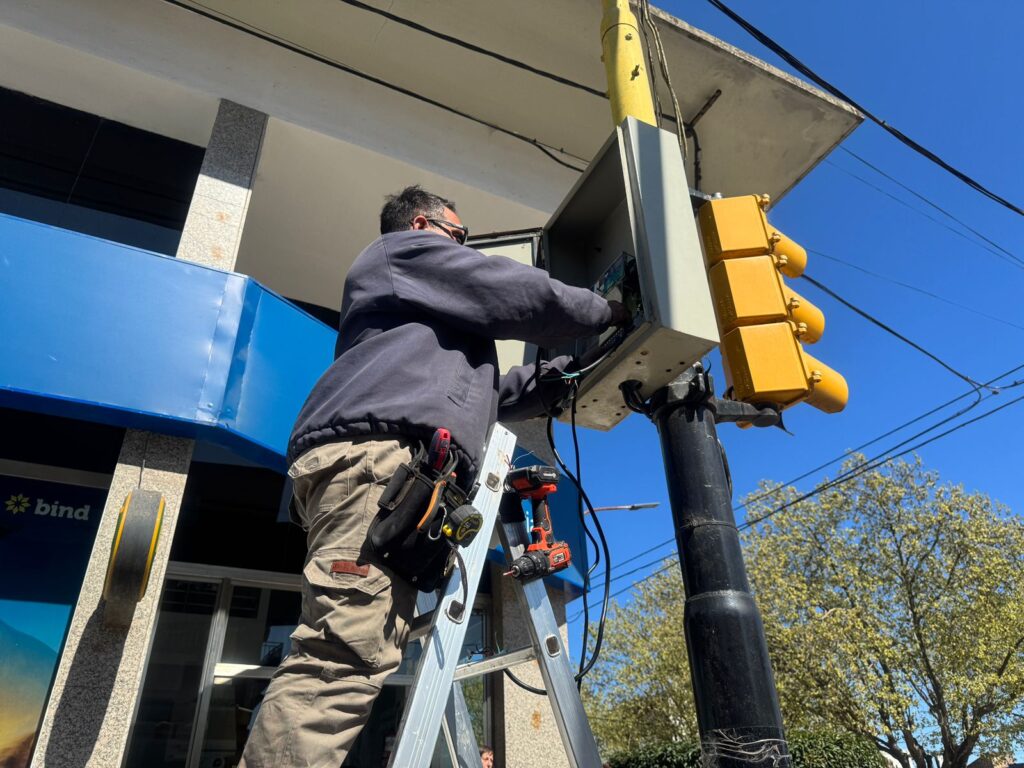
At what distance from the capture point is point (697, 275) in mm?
2398

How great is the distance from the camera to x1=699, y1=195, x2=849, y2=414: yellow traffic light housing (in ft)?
8.56

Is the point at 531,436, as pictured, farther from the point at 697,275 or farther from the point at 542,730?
the point at 697,275

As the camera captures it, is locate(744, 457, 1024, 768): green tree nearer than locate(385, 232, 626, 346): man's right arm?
No

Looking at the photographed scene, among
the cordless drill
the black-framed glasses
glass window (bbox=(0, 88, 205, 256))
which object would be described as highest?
glass window (bbox=(0, 88, 205, 256))

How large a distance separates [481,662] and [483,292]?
1.21 metres

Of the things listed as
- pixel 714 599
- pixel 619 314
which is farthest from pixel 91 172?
pixel 714 599

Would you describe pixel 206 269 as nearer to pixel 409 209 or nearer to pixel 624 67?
pixel 409 209

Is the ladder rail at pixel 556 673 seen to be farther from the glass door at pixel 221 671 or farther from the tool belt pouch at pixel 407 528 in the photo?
the glass door at pixel 221 671

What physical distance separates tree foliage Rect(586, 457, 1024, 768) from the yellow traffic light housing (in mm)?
15881

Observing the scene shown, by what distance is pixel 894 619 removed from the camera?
759 inches

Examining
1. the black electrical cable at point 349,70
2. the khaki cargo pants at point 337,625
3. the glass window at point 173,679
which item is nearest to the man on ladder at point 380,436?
the khaki cargo pants at point 337,625

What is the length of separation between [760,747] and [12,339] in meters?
4.05

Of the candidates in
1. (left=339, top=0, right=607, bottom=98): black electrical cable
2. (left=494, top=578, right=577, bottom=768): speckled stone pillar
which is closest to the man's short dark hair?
(left=494, top=578, right=577, bottom=768): speckled stone pillar

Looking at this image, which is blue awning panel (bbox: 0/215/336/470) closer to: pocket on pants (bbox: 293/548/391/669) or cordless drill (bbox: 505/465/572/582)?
cordless drill (bbox: 505/465/572/582)
